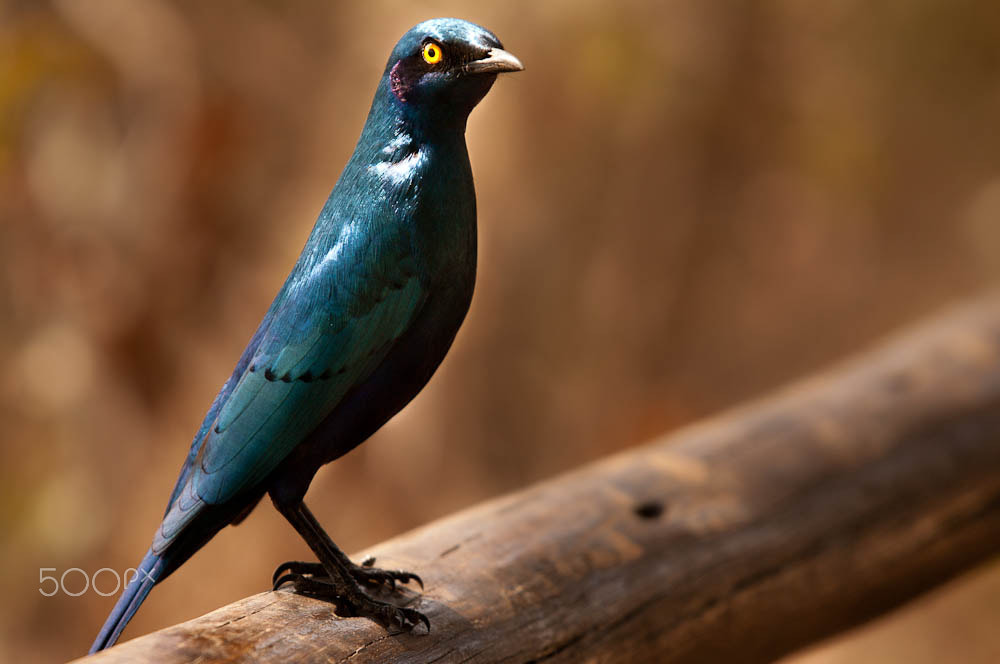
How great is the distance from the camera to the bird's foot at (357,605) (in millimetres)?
1612

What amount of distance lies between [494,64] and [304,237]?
2222 millimetres

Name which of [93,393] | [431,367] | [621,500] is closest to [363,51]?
[93,393]

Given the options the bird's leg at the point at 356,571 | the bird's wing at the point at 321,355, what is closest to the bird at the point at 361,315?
the bird's wing at the point at 321,355

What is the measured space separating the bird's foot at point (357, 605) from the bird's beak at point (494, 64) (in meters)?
0.83

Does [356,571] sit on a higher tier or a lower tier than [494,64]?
lower

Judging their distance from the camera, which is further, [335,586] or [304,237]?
[304,237]

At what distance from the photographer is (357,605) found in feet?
5.32

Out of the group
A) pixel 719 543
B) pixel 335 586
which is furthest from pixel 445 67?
pixel 719 543

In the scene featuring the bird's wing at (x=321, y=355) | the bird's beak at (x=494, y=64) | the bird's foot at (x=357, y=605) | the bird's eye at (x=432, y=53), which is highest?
the bird's eye at (x=432, y=53)

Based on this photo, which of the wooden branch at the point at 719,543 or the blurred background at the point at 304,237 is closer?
the wooden branch at the point at 719,543

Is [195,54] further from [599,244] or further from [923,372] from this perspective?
[923,372]

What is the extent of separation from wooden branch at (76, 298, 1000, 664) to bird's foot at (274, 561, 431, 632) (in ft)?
0.07

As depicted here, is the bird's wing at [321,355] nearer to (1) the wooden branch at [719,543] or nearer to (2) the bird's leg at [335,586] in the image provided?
(2) the bird's leg at [335,586]

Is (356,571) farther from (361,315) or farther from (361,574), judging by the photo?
(361,315)
